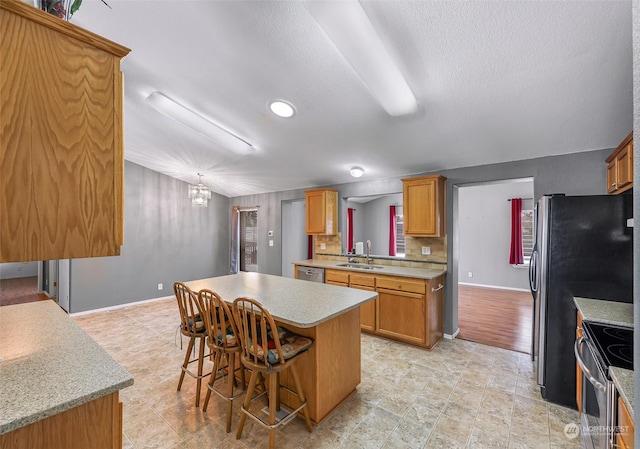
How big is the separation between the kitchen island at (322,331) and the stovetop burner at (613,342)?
1.33 metres

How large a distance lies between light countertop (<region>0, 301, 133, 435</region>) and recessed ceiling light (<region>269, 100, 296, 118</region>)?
2.31 meters

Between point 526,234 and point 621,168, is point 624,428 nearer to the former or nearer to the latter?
point 621,168

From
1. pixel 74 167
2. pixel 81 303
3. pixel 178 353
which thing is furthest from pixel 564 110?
pixel 81 303

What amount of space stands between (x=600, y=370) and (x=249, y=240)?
6159mm

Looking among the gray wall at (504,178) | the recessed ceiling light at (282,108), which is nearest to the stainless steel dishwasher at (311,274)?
the gray wall at (504,178)

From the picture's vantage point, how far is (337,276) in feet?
13.1

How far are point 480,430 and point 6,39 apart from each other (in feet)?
10.2

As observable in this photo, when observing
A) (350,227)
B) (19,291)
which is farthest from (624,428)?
(19,291)

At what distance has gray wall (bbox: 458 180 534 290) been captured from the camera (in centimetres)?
635

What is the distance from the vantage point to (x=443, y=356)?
3152 millimetres

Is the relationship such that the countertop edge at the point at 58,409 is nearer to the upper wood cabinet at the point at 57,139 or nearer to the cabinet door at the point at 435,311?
the upper wood cabinet at the point at 57,139

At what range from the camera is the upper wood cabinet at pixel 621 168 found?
78.7 inches

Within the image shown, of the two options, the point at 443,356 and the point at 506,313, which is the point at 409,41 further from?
the point at 506,313

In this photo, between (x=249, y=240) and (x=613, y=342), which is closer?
(x=613, y=342)
